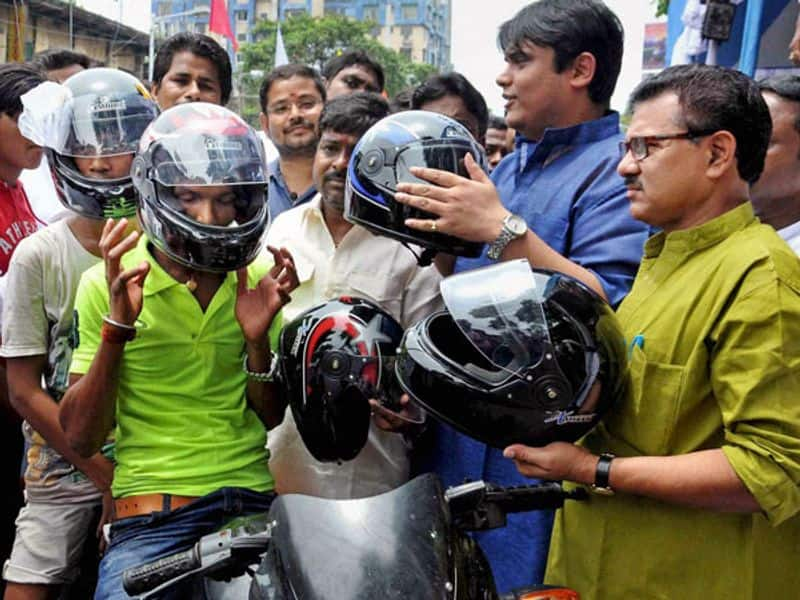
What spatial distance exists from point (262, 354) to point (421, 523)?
100 cm

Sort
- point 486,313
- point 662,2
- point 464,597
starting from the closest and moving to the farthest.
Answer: point 464,597 < point 486,313 < point 662,2

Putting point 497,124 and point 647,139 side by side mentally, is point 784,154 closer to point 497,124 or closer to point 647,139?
point 647,139

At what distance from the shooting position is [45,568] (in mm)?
2830

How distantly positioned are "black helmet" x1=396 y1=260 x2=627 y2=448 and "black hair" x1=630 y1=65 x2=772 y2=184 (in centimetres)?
46

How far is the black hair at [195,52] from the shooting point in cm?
420

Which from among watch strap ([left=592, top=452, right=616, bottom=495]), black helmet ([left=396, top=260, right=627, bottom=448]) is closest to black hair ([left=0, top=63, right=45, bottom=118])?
black helmet ([left=396, top=260, right=627, bottom=448])

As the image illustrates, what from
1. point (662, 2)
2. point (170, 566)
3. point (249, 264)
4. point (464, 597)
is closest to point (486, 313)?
point (464, 597)

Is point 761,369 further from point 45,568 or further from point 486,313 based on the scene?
point 45,568

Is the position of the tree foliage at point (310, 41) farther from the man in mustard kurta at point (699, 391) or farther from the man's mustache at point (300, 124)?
the man in mustard kurta at point (699, 391)

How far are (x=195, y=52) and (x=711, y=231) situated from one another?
300 cm

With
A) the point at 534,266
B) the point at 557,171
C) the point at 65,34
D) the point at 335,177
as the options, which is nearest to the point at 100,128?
the point at 335,177

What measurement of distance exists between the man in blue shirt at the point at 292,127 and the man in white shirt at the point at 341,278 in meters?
1.30

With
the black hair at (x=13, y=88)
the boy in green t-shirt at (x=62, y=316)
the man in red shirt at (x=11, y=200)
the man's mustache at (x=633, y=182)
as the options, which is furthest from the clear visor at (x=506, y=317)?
the black hair at (x=13, y=88)

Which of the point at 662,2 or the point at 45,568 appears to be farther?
the point at 662,2
